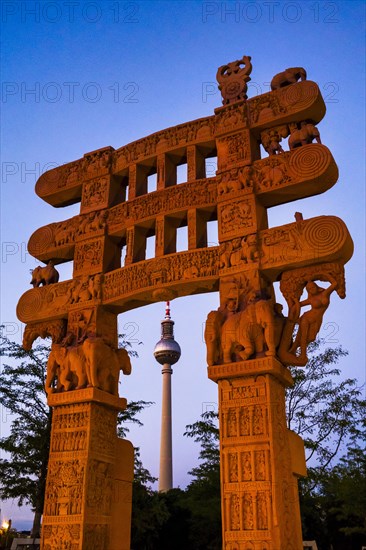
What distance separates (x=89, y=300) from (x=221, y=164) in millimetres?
3039

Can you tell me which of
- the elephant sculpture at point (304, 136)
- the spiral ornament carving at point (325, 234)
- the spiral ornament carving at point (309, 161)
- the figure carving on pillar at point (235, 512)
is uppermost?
the elephant sculpture at point (304, 136)

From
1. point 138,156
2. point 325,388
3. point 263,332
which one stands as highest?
point 138,156

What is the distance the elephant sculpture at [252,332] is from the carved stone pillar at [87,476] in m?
2.20

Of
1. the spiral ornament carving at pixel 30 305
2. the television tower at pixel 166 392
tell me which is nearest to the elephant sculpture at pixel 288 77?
the spiral ornament carving at pixel 30 305

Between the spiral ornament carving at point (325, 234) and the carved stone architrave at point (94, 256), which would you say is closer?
the spiral ornament carving at point (325, 234)

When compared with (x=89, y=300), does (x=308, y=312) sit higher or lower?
lower

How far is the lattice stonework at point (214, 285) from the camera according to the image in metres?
6.72

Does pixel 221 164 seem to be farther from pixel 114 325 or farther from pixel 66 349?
pixel 66 349

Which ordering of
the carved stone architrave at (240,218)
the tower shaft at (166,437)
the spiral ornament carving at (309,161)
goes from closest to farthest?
the spiral ornament carving at (309,161) < the carved stone architrave at (240,218) < the tower shaft at (166,437)

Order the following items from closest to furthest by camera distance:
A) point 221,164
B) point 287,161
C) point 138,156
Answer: point 287,161
point 221,164
point 138,156

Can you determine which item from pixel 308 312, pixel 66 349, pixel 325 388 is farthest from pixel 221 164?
pixel 325 388

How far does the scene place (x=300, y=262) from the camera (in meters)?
7.27

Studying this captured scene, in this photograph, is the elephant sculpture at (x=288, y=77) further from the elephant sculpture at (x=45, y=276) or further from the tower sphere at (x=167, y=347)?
the tower sphere at (x=167, y=347)

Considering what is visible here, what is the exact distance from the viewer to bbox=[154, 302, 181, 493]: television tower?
54.8m
